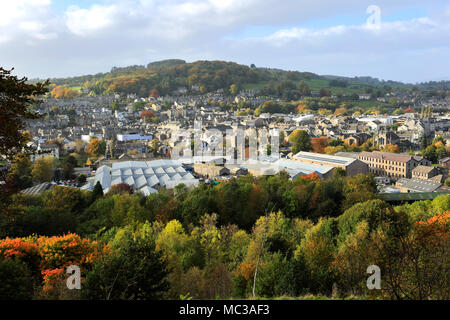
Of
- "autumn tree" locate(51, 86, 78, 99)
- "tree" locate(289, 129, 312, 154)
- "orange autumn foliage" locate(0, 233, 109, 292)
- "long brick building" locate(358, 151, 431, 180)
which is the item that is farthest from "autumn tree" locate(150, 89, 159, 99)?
"orange autumn foliage" locate(0, 233, 109, 292)

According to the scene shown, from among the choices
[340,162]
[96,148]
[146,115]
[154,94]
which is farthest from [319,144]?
[154,94]

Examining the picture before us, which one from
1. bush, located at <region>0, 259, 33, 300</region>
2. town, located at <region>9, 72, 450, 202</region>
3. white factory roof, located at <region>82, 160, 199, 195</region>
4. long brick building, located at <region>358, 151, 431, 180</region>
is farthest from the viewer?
long brick building, located at <region>358, 151, 431, 180</region>

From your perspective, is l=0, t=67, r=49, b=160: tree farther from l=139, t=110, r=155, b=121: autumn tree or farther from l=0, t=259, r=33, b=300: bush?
l=139, t=110, r=155, b=121: autumn tree

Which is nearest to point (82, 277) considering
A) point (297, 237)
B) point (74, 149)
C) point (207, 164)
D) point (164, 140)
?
point (297, 237)

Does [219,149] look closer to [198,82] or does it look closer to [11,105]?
[11,105]

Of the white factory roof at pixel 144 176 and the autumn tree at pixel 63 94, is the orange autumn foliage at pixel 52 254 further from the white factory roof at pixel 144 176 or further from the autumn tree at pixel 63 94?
the autumn tree at pixel 63 94
